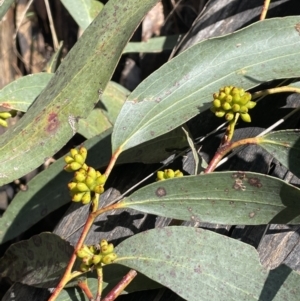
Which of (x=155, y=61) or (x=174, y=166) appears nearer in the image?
(x=174, y=166)

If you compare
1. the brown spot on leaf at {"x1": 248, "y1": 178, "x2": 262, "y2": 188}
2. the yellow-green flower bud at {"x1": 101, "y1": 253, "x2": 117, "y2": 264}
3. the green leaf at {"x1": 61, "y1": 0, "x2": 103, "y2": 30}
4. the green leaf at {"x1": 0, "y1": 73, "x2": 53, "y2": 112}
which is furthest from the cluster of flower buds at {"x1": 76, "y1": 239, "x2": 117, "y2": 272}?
the green leaf at {"x1": 61, "y1": 0, "x2": 103, "y2": 30}

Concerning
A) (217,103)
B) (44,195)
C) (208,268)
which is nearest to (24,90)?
(44,195)

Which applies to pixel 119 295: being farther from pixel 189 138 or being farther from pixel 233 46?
pixel 233 46

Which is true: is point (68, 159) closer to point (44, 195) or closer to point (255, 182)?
point (255, 182)

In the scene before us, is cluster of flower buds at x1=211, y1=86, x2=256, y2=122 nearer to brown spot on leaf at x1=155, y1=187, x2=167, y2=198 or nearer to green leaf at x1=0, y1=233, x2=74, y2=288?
brown spot on leaf at x1=155, y1=187, x2=167, y2=198

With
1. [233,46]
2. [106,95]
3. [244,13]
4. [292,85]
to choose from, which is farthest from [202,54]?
[106,95]

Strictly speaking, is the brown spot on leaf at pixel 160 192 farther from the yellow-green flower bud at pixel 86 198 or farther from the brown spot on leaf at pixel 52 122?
the brown spot on leaf at pixel 52 122
